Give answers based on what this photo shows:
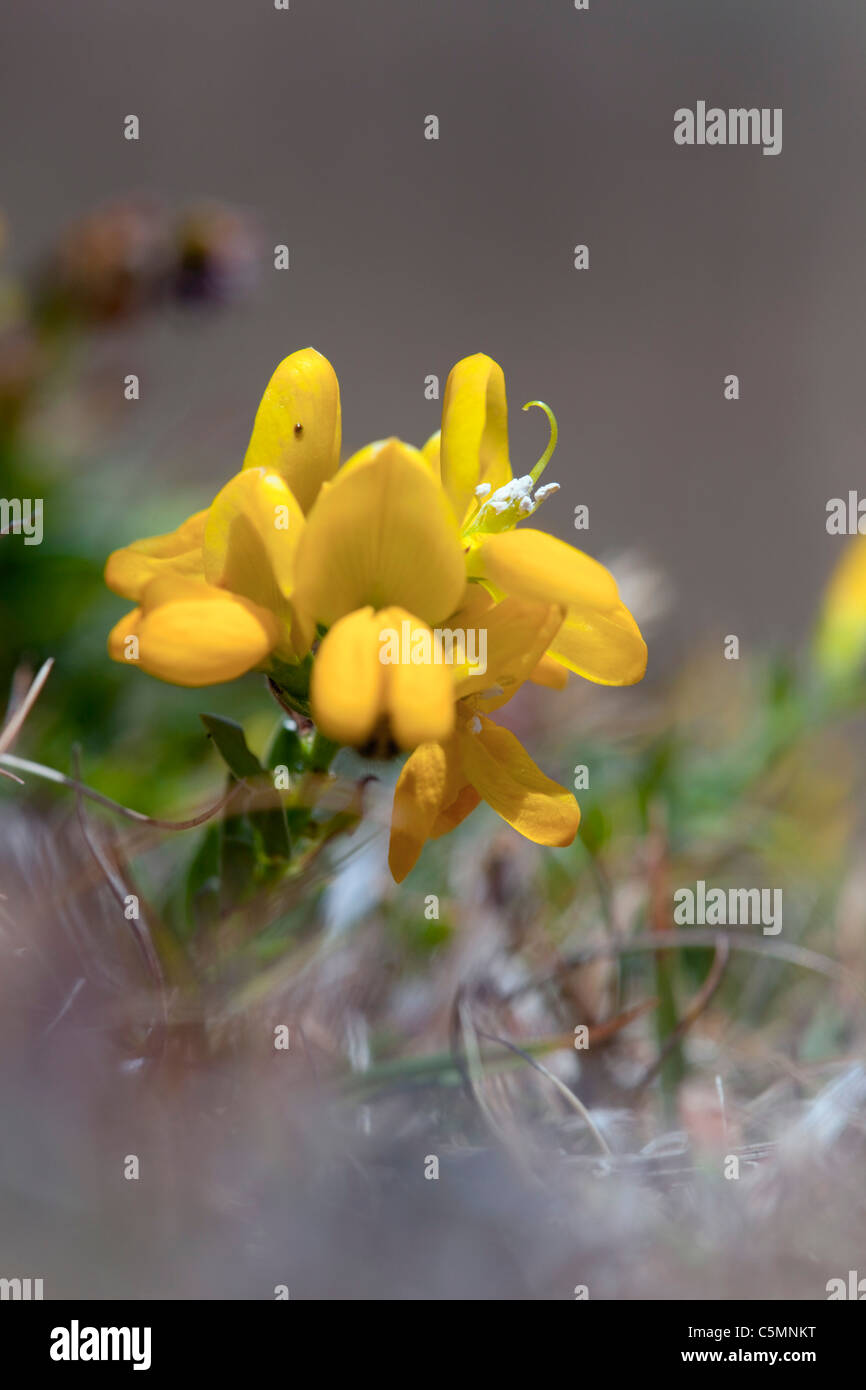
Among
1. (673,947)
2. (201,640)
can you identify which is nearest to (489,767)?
(201,640)

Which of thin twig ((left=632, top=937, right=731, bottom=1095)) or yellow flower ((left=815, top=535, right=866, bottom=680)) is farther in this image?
yellow flower ((left=815, top=535, right=866, bottom=680))

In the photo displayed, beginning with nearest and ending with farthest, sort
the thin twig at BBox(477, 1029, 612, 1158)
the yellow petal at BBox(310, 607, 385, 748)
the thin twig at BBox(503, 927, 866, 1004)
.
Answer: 1. the yellow petal at BBox(310, 607, 385, 748)
2. the thin twig at BBox(477, 1029, 612, 1158)
3. the thin twig at BBox(503, 927, 866, 1004)

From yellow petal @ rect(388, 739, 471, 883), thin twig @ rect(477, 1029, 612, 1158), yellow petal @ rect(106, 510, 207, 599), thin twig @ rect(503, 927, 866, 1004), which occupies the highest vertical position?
yellow petal @ rect(106, 510, 207, 599)

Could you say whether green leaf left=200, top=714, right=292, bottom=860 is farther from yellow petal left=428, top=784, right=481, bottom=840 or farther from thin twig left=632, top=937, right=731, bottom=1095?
thin twig left=632, top=937, right=731, bottom=1095

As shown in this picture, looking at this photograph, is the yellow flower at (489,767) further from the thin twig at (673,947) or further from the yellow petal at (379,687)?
the thin twig at (673,947)

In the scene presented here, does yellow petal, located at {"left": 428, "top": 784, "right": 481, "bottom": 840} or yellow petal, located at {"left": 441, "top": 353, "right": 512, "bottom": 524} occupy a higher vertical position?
yellow petal, located at {"left": 441, "top": 353, "right": 512, "bottom": 524}

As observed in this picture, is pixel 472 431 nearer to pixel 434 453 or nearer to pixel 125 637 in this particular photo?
pixel 434 453

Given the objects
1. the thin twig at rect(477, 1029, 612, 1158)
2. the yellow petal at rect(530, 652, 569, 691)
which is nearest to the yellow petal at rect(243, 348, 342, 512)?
the yellow petal at rect(530, 652, 569, 691)
